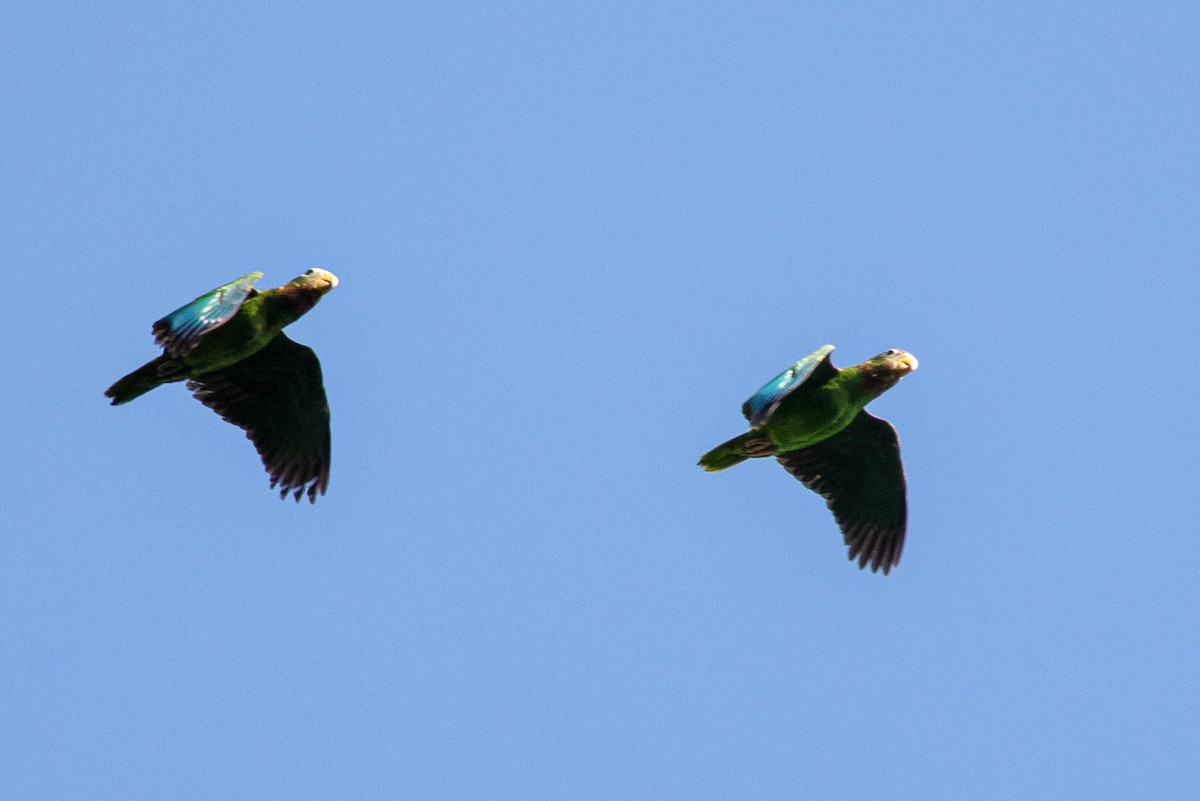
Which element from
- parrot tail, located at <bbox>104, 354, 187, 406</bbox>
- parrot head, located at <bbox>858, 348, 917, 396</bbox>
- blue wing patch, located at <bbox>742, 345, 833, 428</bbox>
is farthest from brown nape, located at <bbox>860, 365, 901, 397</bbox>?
parrot tail, located at <bbox>104, 354, 187, 406</bbox>

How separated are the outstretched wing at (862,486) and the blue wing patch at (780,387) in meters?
2.27

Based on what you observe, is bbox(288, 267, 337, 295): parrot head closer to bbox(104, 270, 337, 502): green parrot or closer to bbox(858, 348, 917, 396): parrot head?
bbox(104, 270, 337, 502): green parrot

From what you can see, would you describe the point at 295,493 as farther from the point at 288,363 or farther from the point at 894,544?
the point at 894,544

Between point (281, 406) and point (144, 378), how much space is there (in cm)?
198

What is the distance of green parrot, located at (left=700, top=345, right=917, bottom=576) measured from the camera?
65.7ft

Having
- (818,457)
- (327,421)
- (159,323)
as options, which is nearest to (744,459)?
(818,457)

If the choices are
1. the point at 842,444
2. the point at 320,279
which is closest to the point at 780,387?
the point at 842,444

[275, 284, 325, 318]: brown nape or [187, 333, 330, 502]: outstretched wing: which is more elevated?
[275, 284, 325, 318]: brown nape

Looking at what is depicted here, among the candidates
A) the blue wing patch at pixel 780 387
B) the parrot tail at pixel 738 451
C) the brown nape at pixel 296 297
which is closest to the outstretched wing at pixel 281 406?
the brown nape at pixel 296 297

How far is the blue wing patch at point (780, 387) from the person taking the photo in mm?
18672

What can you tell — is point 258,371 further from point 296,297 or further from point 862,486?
point 862,486

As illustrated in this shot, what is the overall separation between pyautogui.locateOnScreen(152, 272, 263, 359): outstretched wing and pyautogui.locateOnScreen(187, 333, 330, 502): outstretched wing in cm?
190

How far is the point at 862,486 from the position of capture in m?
21.6

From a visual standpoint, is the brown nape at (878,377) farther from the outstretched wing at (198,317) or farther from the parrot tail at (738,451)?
the outstretched wing at (198,317)
